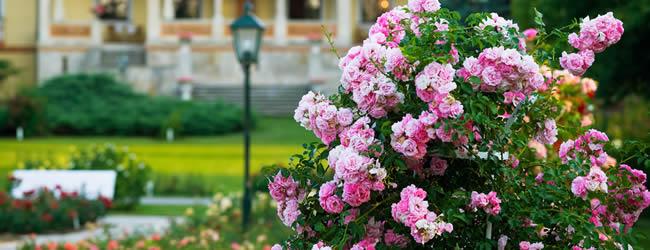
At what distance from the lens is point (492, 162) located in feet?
16.1

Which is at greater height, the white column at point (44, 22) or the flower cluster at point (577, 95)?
the flower cluster at point (577, 95)

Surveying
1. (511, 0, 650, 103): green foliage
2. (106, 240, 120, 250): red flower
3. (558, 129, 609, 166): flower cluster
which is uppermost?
(558, 129, 609, 166): flower cluster

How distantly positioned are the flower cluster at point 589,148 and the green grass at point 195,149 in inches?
680

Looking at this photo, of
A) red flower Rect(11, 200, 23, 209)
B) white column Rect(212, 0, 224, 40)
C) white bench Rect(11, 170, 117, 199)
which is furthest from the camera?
white column Rect(212, 0, 224, 40)

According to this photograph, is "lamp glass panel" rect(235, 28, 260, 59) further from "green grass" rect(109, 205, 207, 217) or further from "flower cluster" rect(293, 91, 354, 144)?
"flower cluster" rect(293, 91, 354, 144)

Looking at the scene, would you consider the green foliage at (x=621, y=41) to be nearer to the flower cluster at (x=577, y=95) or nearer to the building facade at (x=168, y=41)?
the flower cluster at (x=577, y=95)

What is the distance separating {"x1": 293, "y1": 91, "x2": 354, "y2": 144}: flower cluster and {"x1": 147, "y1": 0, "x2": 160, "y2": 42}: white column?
3882 centimetres

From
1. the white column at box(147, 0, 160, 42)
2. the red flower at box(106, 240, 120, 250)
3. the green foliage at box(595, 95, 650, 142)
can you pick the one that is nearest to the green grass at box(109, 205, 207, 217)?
the red flower at box(106, 240, 120, 250)

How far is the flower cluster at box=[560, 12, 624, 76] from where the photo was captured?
5.06 metres

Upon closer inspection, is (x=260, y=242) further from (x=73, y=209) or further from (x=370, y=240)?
(x=370, y=240)

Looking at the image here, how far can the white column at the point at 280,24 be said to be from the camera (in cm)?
4403

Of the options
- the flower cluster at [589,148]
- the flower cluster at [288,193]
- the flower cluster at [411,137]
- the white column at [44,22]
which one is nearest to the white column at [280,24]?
the white column at [44,22]

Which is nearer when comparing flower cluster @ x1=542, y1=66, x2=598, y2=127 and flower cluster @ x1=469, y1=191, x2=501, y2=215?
flower cluster @ x1=469, y1=191, x2=501, y2=215

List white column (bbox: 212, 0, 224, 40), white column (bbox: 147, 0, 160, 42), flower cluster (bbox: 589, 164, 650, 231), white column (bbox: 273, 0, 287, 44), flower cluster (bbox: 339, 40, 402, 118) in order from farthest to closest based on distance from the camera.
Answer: white column (bbox: 273, 0, 287, 44) < white column (bbox: 212, 0, 224, 40) < white column (bbox: 147, 0, 160, 42) < flower cluster (bbox: 589, 164, 650, 231) < flower cluster (bbox: 339, 40, 402, 118)
